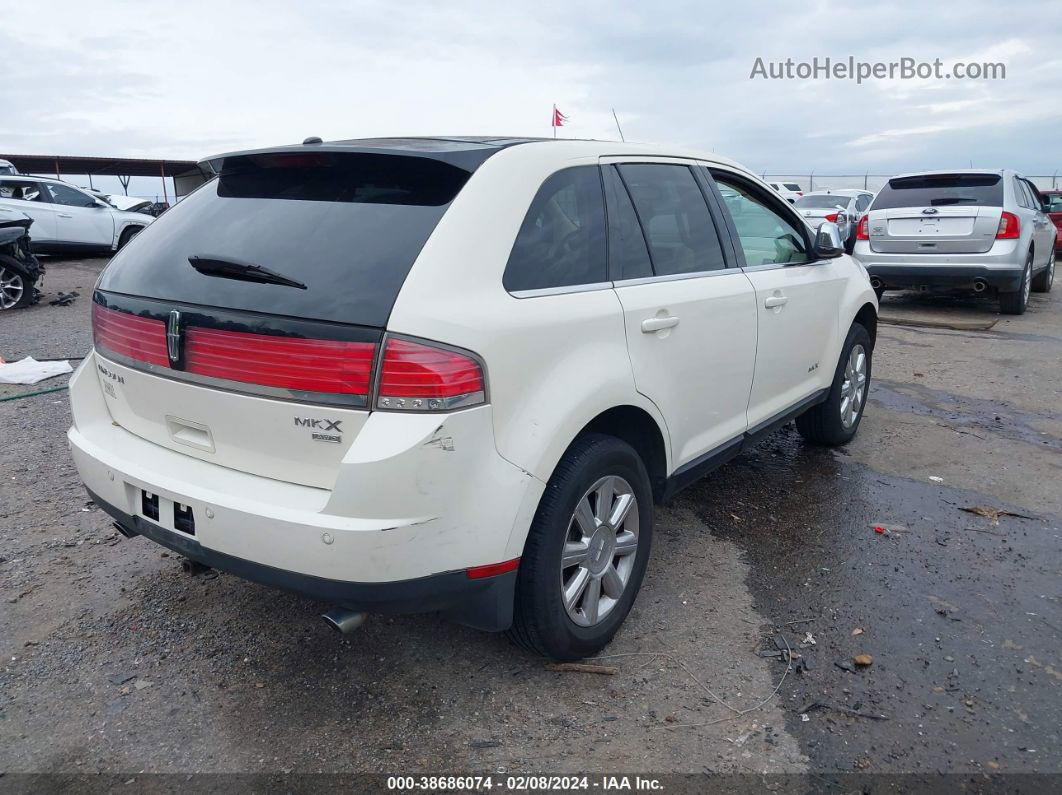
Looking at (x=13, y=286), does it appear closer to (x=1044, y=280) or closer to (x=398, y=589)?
(x=398, y=589)

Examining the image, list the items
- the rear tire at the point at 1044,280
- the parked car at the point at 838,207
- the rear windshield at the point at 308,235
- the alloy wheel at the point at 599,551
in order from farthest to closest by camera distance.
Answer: the parked car at the point at 838,207, the rear tire at the point at 1044,280, the alloy wheel at the point at 599,551, the rear windshield at the point at 308,235

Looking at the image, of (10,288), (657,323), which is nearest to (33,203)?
(10,288)

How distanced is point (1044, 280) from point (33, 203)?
16.7 meters

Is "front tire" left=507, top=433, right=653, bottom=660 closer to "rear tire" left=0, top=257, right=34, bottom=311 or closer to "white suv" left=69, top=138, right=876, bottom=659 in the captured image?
"white suv" left=69, top=138, right=876, bottom=659

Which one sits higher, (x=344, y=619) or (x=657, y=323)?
(x=657, y=323)

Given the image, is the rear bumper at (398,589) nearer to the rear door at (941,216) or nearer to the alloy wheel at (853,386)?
the alloy wheel at (853,386)

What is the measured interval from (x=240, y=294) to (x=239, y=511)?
2.09 feet

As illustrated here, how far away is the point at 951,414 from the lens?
6.08 m

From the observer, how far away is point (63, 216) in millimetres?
14422

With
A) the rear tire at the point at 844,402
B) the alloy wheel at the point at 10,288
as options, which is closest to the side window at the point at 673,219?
the rear tire at the point at 844,402

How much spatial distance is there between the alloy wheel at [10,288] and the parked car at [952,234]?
1059cm

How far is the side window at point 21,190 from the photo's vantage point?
13.7 m

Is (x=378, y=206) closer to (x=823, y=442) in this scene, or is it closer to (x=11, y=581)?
(x=11, y=581)

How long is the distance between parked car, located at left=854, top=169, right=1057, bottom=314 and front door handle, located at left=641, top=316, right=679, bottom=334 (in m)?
8.14
